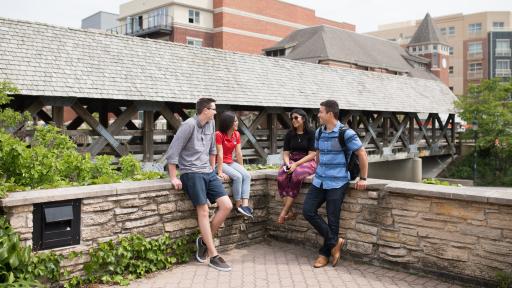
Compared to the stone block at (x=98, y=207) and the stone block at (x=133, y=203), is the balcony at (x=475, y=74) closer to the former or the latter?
the stone block at (x=133, y=203)

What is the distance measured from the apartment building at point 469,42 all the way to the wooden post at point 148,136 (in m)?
52.9

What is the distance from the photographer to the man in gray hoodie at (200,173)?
15.5 feet

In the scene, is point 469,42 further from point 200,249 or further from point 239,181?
point 200,249

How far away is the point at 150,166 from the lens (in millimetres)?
13008

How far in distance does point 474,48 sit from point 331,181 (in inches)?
2444

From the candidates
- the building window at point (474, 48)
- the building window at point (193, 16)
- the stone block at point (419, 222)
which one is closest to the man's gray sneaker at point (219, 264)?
the stone block at point (419, 222)

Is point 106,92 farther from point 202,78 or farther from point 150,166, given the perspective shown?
point 202,78

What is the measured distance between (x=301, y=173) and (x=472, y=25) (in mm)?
63569

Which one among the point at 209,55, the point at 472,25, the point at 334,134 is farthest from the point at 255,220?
the point at 472,25

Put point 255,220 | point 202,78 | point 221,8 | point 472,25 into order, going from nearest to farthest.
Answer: point 255,220
point 202,78
point 221,8
point 472,25

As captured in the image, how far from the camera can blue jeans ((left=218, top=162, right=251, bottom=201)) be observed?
538cm

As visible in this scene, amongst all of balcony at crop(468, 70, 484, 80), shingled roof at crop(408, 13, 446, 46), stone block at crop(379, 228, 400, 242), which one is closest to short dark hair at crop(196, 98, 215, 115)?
stone block at crop(379, 228, 400, 242)

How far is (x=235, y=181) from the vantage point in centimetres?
539

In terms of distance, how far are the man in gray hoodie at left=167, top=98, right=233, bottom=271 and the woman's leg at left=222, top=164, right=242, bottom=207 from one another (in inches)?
16.5
